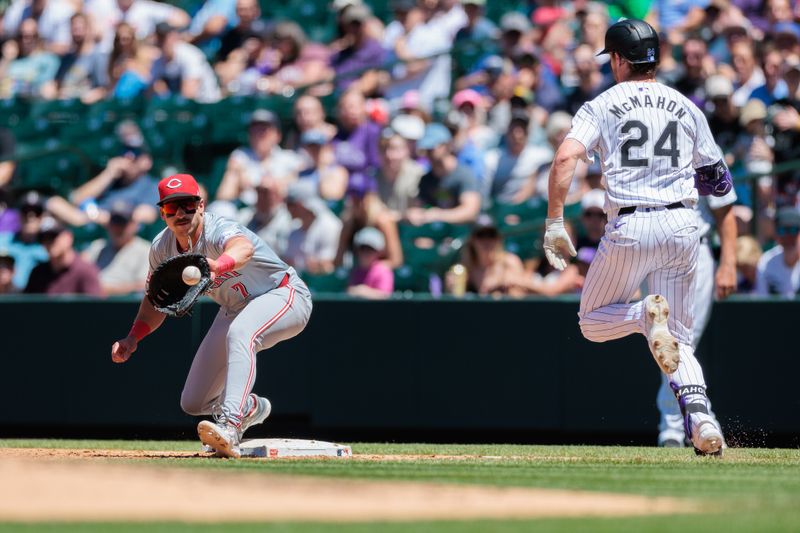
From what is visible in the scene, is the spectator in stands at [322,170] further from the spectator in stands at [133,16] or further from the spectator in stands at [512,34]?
the spectator in stands at [133,16]

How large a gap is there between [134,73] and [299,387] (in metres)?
5.69

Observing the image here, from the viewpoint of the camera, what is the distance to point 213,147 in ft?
46.4

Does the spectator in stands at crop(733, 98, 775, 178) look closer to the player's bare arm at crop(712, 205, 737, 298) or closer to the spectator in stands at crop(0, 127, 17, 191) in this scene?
the player's bare arm at crop(712, 205, 737, 298)

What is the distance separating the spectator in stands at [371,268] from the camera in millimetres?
10953

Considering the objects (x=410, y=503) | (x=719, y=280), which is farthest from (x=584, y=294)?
(x=410, y=503)

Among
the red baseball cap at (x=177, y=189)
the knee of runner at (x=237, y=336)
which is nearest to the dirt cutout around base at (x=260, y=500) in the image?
the knee of runner at (x=237, y=336)

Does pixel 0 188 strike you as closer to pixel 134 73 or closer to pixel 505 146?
pixel 134 73

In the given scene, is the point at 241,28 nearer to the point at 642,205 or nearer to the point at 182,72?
the point at 182,72

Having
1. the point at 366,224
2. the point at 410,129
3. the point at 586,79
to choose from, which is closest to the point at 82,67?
the point at 410,129

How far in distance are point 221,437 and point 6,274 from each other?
559 cm

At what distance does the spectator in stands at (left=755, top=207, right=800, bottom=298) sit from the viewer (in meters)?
10.2

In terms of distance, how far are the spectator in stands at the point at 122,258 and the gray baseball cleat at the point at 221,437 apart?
455cm

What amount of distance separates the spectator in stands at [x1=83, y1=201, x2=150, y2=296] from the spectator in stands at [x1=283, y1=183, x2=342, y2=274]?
130 cm

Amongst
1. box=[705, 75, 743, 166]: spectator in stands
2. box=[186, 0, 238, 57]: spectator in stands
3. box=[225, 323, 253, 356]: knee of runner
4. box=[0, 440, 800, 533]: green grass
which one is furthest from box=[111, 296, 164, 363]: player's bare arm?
box=[186, 0, 238, 57]: spectator in stands
